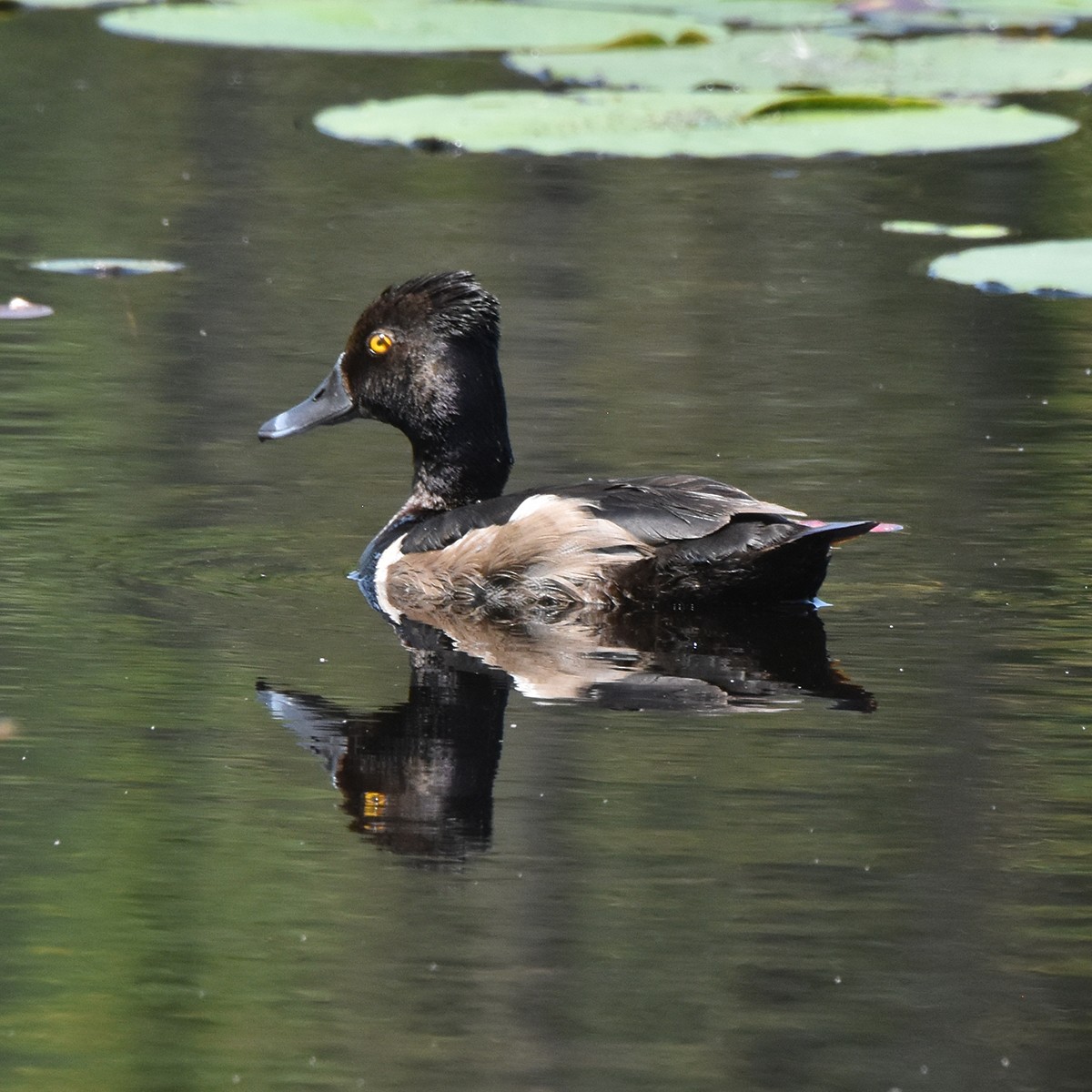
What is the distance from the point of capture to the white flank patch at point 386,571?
6.98 m

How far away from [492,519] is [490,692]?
1.20 meters

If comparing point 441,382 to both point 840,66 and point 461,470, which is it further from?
point 840,66

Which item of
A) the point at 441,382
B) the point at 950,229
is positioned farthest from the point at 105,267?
the point at 950,229

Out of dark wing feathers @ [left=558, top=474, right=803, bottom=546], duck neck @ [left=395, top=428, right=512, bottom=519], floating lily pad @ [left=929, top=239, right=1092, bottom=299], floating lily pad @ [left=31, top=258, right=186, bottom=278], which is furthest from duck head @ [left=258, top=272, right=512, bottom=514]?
floating lily pad @ [left=31, top=258, right=186, bottom=278]

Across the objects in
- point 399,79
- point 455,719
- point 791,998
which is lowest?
point 399,79

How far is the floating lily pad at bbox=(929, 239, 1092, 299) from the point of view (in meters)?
9.88

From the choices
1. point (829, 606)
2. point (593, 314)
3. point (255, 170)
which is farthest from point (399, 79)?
point (829, 606)

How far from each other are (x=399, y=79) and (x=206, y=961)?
11.1 m

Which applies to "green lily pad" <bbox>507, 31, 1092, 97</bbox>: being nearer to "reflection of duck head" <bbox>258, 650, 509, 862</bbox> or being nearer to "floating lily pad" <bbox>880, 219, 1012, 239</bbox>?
"floating lily pad" <bbox>880, 219, 1012, 239</bbox>

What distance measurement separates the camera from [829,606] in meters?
6.87

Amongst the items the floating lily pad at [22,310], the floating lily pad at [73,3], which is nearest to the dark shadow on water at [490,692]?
the floating lily pad at [22,310]

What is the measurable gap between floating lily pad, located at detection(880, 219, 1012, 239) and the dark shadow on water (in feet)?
16.1

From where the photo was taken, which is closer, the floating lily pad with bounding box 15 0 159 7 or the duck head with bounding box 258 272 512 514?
the duck head with bounding box 258 272 512 514

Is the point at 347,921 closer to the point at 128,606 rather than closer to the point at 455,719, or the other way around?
the point at 455,719
